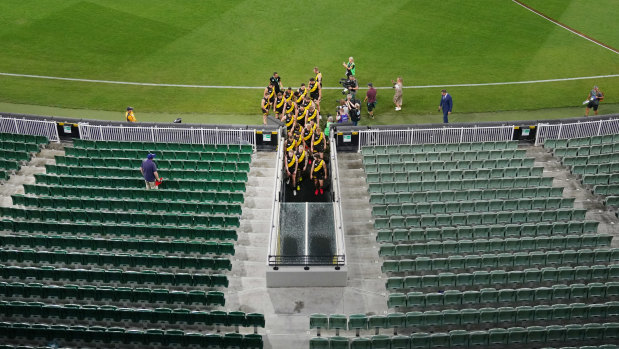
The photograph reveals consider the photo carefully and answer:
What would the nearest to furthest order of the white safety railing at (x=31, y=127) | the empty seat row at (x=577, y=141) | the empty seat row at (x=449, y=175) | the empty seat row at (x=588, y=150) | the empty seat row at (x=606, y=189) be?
1. the empty seat row at (x=606, y=189)
2. the empty seat row at (x=449, y=175)
3. the empty seat row at (x=588, y=150)
4. the empty seat row at (x=577, y=141)
5. the white safety railing at (x=31, y=127)

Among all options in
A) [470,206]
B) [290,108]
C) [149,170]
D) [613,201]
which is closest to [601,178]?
[613,201]

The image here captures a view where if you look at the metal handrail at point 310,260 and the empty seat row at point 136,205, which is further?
the empty seat row at point 136,205

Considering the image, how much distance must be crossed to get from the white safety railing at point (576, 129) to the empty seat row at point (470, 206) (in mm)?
4471

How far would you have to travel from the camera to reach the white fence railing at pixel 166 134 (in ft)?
75.2

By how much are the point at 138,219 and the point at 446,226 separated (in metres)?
8.95

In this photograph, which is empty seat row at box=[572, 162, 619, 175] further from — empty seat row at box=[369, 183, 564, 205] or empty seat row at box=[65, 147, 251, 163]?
empty seat row at box=[65, 147, 251, 163]

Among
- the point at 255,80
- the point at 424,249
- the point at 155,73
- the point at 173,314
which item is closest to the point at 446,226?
the point at 424,249

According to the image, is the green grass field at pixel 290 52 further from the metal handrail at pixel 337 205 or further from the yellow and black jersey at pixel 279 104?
the metal handrail at pixel 337 205

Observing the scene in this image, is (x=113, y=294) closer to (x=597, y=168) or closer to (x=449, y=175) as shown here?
(x=449, y=175)

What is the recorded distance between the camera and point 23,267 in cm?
1689

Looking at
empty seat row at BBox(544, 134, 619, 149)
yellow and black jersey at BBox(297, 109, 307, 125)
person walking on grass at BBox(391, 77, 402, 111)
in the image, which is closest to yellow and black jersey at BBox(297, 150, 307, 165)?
yellow and black jersey at BBox(297, 109, 307, 125)

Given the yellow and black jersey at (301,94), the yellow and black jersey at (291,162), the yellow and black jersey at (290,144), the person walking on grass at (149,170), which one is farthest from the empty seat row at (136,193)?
the yellow and black jersey at (301,94)

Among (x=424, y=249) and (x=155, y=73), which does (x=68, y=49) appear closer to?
(x=155, y=73)

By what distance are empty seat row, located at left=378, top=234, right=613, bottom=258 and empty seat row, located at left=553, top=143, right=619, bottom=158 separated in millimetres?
4892
